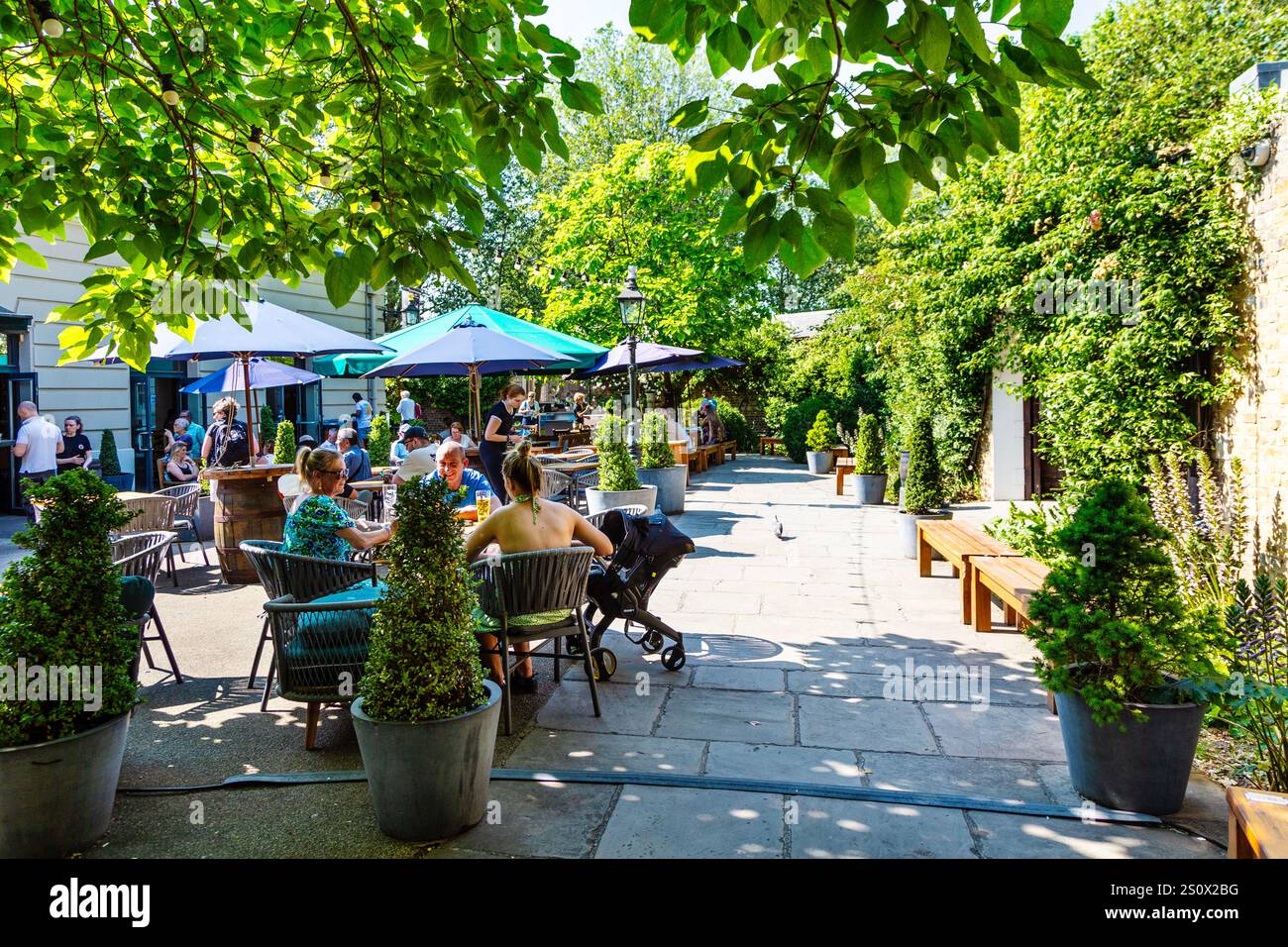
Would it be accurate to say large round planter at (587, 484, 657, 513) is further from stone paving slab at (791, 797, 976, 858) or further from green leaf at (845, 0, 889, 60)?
green leaf at (845, 0, 889, 60)

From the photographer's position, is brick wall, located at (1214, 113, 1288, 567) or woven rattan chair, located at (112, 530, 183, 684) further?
brick wall, located at (1214, 113, 1288, 567)

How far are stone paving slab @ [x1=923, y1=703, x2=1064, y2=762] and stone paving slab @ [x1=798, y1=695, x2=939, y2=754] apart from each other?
0.34 ft

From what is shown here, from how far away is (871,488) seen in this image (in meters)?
13.9

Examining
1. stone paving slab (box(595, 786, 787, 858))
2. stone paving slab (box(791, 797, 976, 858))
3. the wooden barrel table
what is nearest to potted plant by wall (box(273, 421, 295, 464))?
the wooden barrel table

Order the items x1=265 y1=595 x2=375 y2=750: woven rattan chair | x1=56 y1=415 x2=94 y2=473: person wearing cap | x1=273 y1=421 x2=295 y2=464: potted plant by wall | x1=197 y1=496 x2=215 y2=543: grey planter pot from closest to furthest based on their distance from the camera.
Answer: x1=265 y1=595 x2=375 y2=750: woven rattan chair → x1=273 y1=421 x2=295 y2=464: potted plant by wall → x1=197 y1=496 x2=215 y2=543: grey planter pot → x1=56 y1=415 x2=94 y2=473: person wearing cap

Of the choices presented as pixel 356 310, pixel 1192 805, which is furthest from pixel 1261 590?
pixel 356 310

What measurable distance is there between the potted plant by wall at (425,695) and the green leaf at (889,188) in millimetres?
2187

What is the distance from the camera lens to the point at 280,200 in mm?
4500

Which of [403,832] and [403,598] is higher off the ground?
[403,598]

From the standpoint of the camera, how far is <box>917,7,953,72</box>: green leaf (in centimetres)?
213

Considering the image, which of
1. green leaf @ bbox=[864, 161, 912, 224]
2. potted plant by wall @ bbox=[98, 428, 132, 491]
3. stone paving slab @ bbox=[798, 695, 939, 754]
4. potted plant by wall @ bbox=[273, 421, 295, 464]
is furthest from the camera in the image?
potted plant by wall @ bbox=[98, 428, 132, 491]

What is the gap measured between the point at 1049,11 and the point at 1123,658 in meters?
2.64

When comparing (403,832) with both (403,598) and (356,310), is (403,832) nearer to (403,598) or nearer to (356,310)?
(403,598)

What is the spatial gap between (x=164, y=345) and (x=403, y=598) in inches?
304
